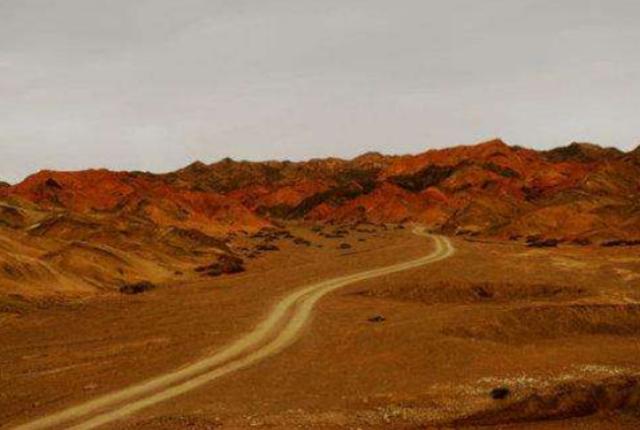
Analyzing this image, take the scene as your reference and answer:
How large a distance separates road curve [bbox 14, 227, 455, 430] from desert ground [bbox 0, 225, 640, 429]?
1.19 feet

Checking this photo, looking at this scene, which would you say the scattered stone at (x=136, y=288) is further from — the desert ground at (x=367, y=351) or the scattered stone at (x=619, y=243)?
the scattered stone at (x=619, y=243)

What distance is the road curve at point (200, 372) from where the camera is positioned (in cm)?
2478

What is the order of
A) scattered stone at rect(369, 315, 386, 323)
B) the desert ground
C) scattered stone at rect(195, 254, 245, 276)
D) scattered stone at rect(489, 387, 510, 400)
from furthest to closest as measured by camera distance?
scattered stone at rect(195, 254, 245, 276) < scattered stone at rect(369, 315, 386, 323) < scattered stone at rect(489, 387, 510, 400) < the desert ground

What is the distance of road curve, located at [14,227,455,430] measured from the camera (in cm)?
2478

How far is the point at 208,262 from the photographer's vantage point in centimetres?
7950

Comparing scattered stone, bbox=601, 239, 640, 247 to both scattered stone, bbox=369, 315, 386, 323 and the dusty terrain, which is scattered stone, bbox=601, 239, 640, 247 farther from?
scattered stone, bbox=369, 315, 386, 323

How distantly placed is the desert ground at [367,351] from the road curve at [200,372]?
1.19 ft

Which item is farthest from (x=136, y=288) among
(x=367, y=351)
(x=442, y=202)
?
(x=442, y=202)

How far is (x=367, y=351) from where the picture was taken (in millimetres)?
34906

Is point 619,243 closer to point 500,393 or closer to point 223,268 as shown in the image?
point 223,268

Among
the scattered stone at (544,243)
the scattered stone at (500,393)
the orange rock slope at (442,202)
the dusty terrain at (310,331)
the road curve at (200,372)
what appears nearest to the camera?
the road curve at (200,372)

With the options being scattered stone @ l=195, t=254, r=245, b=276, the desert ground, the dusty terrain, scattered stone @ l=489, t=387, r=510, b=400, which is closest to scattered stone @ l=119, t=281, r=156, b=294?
the dusty terrain

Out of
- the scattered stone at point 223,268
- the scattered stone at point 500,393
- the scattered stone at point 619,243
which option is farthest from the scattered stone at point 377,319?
the scattered stone at point 619,243

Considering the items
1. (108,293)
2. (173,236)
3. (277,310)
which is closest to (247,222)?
(173,236)
